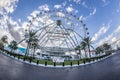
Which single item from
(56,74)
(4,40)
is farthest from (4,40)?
(56,74)

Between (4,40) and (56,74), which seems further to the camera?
(4,40)

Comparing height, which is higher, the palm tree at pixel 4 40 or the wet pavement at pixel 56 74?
the palm tree at pixel 4 40

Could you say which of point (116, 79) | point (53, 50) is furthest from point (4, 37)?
point (116, 79)

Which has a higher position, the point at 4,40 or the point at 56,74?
the point at 4,40

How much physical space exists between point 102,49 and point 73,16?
114ft

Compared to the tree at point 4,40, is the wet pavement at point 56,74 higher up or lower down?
lower down

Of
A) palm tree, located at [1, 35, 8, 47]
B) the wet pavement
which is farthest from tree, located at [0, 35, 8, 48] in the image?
the wet pavement

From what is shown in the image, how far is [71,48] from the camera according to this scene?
350ft

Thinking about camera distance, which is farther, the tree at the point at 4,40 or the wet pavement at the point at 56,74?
the tree at the point at 4,40

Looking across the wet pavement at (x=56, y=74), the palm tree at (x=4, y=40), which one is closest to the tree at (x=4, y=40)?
the palm tree at (x=4, y=40)

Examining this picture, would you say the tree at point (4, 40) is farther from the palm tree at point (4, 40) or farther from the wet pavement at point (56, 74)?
the wet pavement at point (56, 74)

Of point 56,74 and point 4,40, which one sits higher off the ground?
point 4,40

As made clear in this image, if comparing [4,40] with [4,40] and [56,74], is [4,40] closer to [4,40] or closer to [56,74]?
[4,40]

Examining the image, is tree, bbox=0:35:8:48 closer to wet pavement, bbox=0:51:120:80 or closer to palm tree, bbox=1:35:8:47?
palm tree, bbox=1:35:8:47
